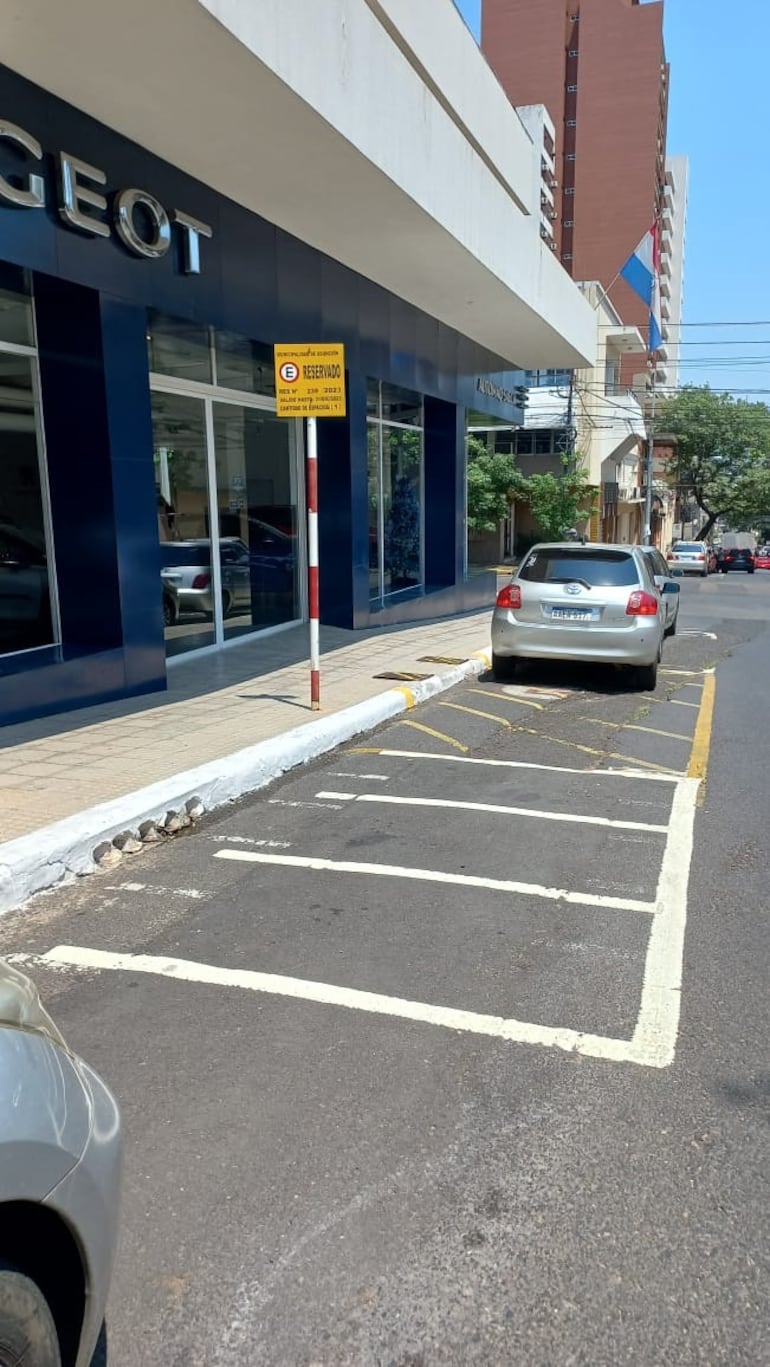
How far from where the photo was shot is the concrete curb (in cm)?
459

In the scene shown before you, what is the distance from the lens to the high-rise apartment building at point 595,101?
220 ft

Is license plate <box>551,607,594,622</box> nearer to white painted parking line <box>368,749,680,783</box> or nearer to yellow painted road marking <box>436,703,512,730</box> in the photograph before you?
yellow painted road marking <box>436,703,512,730</box>

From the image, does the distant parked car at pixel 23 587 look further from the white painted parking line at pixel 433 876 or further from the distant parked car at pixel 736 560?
the distant parked car at pixel 736 560

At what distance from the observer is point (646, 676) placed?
10.2 meters

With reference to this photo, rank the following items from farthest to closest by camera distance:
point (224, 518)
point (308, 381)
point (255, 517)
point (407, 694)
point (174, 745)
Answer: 1. point (255, 517)
2. point (224, 518)
3. point (407, 694)
4. point (308, 381)
5. point (174, 745)

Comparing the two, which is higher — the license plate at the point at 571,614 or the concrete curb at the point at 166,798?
the license plate at the point at 571,614

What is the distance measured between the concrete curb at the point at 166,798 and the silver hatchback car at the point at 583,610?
6.29 feet

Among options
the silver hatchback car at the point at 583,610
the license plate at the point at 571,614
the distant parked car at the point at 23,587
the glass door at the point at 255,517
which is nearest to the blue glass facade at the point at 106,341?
the distant parked car at the point at 23,587

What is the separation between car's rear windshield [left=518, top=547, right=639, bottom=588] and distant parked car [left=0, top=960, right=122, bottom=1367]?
8.75 meters

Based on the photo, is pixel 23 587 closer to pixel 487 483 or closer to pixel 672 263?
pixel 487 483

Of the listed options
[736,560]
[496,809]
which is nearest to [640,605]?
[496,809]

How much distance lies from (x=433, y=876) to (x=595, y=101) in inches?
3114

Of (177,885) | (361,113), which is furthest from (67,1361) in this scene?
(361,113)

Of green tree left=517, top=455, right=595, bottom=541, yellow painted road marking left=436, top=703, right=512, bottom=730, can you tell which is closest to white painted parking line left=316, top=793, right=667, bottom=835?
yellow painted road marking left=436, top=703, right=512, bottom=730
